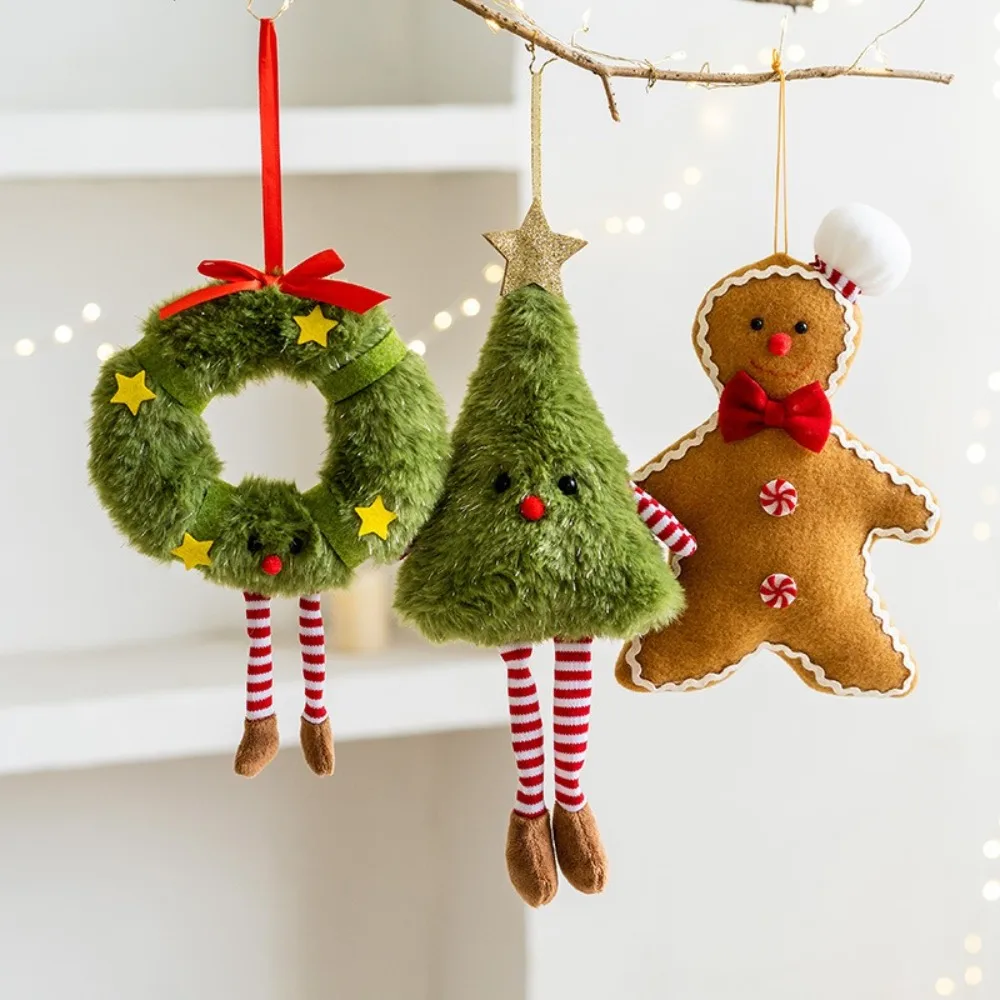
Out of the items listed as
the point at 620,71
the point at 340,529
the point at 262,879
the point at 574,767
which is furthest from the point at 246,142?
the point at 262,879

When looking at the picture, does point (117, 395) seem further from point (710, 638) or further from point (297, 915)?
point (297, 915)

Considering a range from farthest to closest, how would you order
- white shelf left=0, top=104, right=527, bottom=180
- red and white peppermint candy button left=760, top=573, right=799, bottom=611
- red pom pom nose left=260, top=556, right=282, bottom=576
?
white shelf left=0, top=104, right=527, bottom=180 → red and white peppermint candy button left=760, top=573, right=799, bottom=611 → red pom pom nose left=260, top=556, right=282, bottom=576

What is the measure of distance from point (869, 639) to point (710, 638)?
0.10 meters

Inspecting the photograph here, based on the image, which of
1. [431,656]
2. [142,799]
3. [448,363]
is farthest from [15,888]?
[448,363]

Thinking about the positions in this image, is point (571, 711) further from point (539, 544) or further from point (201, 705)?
point (201, 705)

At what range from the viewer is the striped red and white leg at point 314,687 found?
77cm

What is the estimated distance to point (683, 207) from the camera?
1179 millimetres

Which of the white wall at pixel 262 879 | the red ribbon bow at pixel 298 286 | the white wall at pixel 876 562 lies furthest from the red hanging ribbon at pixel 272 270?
the white wall at pixel 262 879

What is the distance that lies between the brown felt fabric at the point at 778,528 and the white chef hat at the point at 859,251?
0.7 inches

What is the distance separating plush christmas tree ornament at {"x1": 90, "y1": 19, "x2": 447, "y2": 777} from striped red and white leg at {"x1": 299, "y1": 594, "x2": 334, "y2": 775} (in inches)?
3.0

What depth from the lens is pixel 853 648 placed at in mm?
802

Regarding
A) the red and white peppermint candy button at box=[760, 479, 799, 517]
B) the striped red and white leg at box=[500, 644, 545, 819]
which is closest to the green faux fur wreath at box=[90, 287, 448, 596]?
the striped red and white leg at box=[500, 644, 545, 819]

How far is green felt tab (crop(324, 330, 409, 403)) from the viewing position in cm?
70

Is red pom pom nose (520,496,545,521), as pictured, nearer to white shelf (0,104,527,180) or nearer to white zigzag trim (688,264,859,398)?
white zigzag trim (688,264,859,398)
